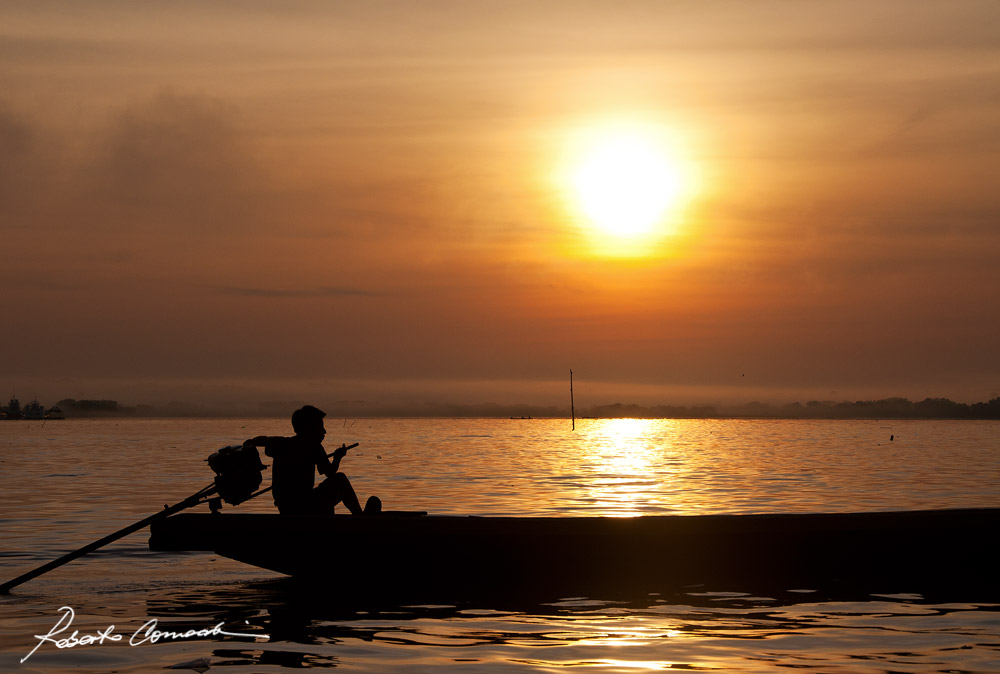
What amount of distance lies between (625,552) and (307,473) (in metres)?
4.24

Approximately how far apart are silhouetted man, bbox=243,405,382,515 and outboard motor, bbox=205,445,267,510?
252mm

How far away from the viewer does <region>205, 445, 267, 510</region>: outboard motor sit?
13672 mm

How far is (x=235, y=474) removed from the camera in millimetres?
13703

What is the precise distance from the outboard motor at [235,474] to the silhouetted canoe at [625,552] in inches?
12.7

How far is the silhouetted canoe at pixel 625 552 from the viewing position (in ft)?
45.4

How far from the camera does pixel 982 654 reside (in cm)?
1035

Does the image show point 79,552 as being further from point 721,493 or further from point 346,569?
point 721,493
